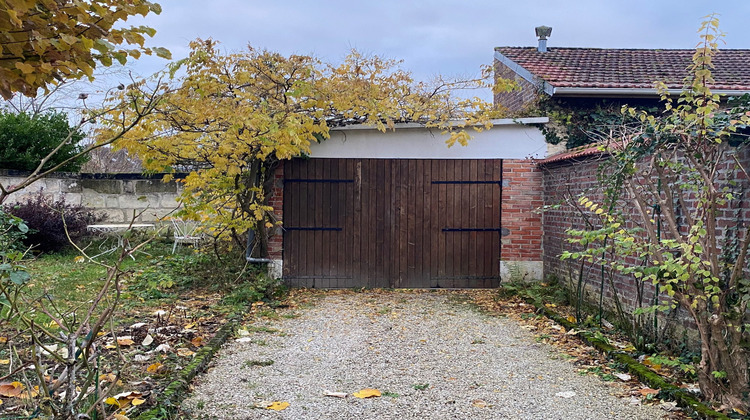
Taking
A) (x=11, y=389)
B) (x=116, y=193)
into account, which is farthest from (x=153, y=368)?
(x=116, y=193)

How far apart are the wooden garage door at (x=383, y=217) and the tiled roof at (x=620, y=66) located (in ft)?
5.22

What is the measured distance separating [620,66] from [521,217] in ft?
9.92

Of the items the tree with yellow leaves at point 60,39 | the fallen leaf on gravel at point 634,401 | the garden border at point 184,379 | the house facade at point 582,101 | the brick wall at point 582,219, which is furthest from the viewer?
the house facade at point 582,101

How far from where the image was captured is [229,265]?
7.24 m

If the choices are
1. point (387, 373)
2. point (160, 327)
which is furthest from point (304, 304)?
point (387, 373)

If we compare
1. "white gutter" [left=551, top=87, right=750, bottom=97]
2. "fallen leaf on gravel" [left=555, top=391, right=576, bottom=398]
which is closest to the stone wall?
"white gutter" [left=551, top=87, right=750, bottom=97]

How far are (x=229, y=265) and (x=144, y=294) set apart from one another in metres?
1.28

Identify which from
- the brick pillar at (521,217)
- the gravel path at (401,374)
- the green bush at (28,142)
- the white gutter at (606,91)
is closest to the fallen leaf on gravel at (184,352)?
the gravel path at (401,374)

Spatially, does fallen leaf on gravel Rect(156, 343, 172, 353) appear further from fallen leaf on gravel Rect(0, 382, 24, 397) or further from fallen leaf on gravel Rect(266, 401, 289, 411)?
fallen leaf on gravel Rect(266, 401, 289, 411)

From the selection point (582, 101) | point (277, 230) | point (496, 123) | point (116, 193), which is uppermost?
point (582, 101)

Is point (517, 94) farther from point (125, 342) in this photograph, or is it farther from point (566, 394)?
point (125, 342)

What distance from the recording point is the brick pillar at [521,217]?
736 cm

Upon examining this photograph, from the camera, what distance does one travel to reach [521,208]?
24.2 feet

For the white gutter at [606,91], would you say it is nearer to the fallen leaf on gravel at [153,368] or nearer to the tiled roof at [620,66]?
the tiled roof at [620,66]
